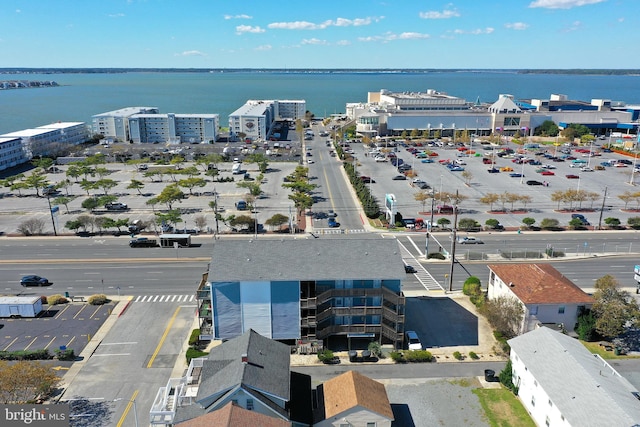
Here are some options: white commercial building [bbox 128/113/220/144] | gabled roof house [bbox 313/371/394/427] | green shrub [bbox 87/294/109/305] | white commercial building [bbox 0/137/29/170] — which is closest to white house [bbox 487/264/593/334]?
→ gabled roof house [bbox 313/371/394/427]

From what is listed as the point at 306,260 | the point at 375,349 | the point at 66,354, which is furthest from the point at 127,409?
the point at 375,349

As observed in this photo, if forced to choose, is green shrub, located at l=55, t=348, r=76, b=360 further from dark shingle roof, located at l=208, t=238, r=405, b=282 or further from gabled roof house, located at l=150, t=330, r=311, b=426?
dark shingle roof, located at l=208, t=238, r=405, b=282

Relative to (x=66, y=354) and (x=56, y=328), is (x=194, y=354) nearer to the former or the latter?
(x=66, y=354)

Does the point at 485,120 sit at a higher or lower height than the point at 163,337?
higher

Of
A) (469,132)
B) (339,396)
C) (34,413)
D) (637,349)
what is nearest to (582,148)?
(469,132)

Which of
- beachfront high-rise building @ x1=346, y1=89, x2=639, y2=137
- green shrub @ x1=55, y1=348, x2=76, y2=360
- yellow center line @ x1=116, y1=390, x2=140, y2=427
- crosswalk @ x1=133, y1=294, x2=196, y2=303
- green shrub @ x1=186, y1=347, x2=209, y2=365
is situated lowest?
yellow center line @ x1=116, y1=390, x2=140, y2=427

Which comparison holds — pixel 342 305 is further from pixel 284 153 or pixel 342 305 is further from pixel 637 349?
pixel 284 153
